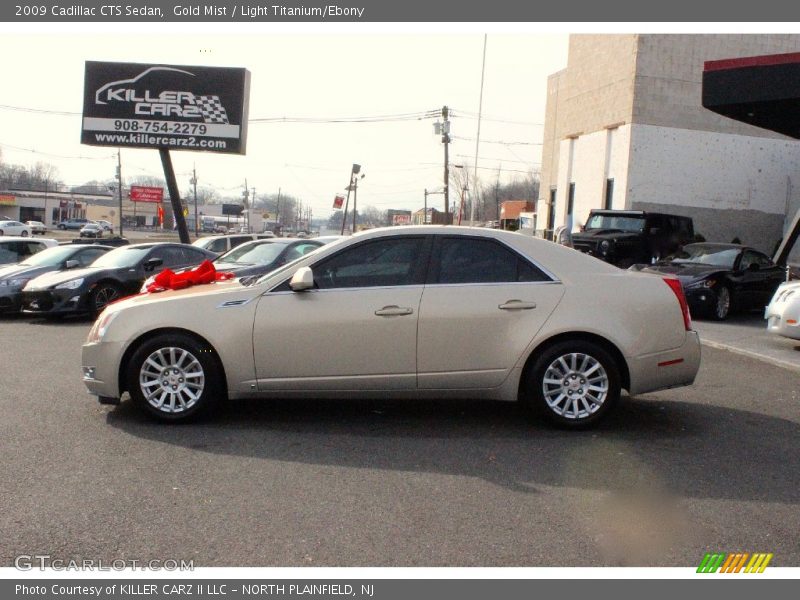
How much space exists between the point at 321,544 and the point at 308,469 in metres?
1.25

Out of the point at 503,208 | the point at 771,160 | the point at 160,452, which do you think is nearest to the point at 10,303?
the point at 160,452

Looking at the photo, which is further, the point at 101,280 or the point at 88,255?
the point at 88,255

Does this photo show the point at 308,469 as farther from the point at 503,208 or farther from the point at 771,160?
the point at 503,208

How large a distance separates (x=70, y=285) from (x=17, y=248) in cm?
472

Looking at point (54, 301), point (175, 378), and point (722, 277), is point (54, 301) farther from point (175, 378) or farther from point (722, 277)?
point (722, 277)

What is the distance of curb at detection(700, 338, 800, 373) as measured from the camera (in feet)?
31.5

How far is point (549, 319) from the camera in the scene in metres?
6.14

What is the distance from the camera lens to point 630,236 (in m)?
20.5

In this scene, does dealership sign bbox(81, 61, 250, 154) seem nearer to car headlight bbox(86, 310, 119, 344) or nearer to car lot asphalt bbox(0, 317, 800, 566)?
car lot asphalt bbox(0, 317, 800, 566)

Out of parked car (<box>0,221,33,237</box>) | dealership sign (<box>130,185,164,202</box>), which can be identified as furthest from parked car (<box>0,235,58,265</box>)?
dealership sign (<box>130,185,164,202</box>)

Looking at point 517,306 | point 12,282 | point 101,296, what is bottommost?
point 101,296

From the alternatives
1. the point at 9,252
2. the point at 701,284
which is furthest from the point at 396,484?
the point at 9,252

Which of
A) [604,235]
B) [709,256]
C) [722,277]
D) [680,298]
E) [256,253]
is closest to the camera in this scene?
[680,298]

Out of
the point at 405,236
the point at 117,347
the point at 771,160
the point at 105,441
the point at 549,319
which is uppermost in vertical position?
the point at 771,160
